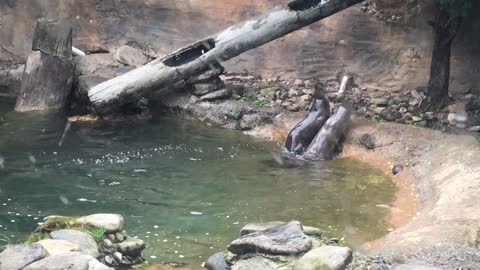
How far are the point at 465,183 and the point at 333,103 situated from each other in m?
3.91

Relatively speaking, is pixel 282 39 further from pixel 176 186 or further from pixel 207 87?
pixel 176 186

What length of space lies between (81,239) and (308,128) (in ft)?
16.3

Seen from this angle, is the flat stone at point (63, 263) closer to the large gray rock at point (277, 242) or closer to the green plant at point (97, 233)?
the green plant at point (97, 233)

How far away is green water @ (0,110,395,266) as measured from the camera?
693cm

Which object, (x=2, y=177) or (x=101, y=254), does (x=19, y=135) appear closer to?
(x=2, y=177)

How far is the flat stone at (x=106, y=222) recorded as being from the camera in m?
5.92

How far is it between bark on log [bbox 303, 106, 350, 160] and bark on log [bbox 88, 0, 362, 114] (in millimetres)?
1574

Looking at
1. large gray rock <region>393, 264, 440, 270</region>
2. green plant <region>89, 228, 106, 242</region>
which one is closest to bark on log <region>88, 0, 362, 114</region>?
green plant <region>89, 228, 106, 242</region>

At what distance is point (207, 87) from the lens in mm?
11336

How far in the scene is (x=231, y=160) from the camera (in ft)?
30.4

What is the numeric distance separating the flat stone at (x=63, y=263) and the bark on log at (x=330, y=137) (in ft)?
16.3

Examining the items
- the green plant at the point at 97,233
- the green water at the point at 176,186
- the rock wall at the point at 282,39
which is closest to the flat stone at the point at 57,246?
the green plant at the point at 97,233

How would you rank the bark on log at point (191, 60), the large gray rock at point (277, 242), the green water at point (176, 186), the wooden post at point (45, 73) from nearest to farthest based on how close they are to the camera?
the large gray rock at point (277, 242) < the green water at point (176, 186) < the bark on log at point (191, 60) < the wooden post at point (45, 73)

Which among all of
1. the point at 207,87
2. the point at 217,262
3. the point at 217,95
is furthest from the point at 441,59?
the point at 217,262
